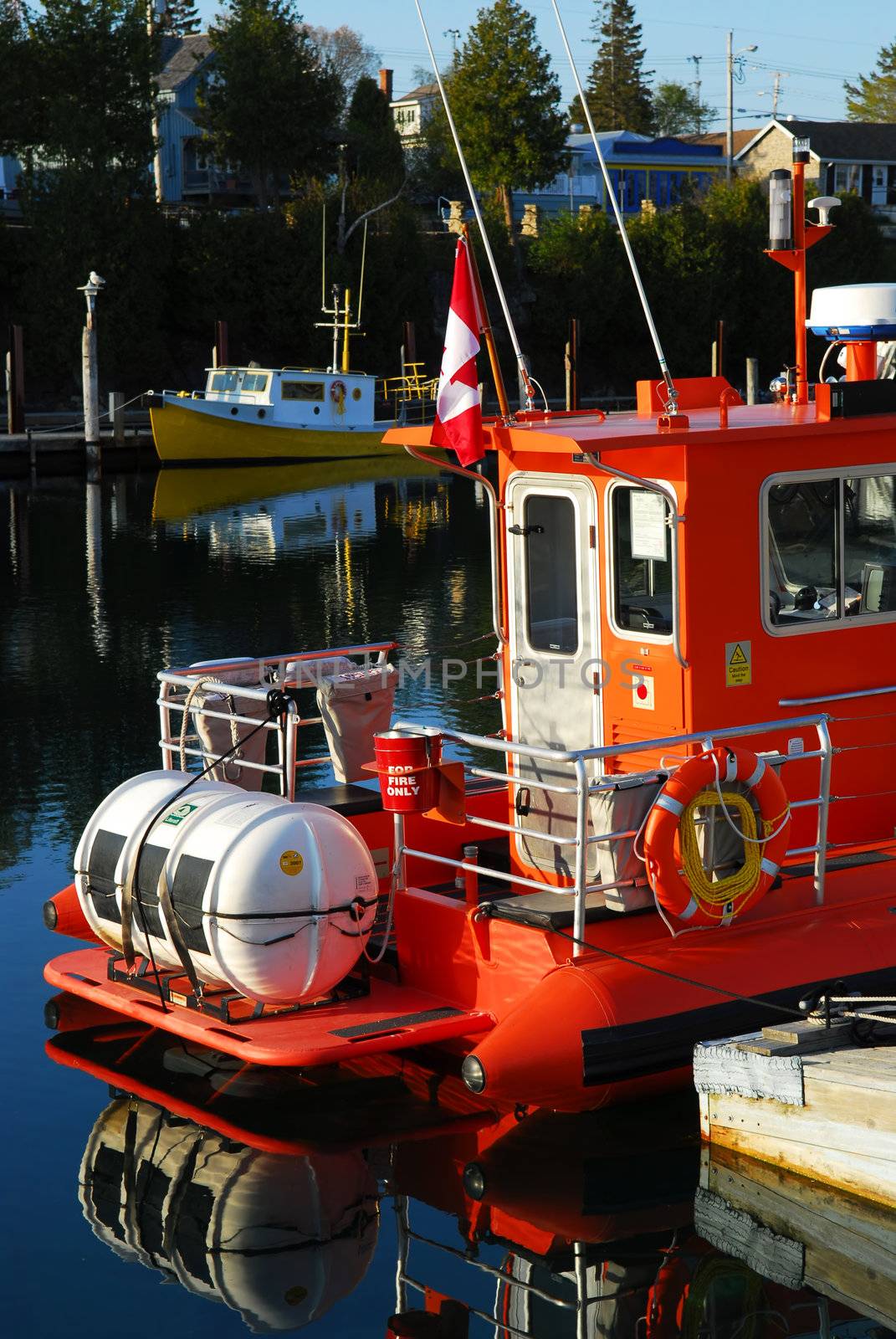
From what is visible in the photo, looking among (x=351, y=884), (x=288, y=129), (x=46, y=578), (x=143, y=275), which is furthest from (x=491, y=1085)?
(x=288, y=129)

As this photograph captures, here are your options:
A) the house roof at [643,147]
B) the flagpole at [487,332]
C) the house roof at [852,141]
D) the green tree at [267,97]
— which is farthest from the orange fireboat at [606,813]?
the house roof at [852,141]

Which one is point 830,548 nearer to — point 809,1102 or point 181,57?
point 809,1102

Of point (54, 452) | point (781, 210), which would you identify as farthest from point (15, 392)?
point (781, 210)

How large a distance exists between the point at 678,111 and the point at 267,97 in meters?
72.4

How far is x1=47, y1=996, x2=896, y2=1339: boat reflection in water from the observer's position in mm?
6398

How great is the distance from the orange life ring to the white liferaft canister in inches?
52.9

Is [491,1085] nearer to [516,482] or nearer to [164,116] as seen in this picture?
[516,482]

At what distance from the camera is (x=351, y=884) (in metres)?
7.55

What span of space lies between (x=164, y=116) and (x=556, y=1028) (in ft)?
211

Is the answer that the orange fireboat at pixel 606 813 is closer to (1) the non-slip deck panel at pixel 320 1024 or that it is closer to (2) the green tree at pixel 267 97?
(1) the non-slip deck panel at pixel 320 1024

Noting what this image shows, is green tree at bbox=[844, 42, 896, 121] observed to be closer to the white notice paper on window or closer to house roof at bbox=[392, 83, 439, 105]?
house roof at bbox=[392, 83, 439, 105]

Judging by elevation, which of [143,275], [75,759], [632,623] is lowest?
[75,759]

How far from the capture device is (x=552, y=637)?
8.47m

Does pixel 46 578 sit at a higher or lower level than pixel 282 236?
lower
